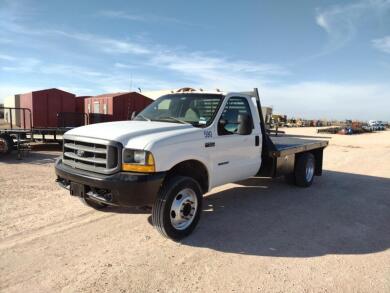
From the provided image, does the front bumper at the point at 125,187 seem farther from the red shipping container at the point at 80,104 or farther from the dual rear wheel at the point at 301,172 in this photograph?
the red shipping container at the point at 80,104

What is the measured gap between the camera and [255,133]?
237 inches

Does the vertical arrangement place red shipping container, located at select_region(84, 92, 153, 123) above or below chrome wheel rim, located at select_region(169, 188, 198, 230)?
above

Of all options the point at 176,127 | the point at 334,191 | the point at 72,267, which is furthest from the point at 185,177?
the point at 334,191

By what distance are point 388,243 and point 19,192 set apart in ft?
21.2

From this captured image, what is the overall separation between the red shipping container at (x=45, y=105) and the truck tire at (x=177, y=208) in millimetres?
14922

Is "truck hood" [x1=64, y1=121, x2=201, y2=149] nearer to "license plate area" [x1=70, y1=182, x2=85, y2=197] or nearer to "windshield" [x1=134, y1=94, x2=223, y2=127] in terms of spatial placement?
"windshield" [x1=134, y1=94, x2=223, y2=127]

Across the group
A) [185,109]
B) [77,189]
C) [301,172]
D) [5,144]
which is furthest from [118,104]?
[77,189]

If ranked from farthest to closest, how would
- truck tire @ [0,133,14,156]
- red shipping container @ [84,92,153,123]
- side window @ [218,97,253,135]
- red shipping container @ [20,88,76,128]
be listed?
red shipping container @ [84,92,153,123] → red shipping container @ [20,88,76,128] → truck tire @ [0,133,14,156] → side window @ [218,97,253,135]

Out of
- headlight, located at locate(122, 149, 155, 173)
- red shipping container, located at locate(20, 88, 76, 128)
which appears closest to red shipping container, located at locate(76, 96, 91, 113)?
red shipping container, located at locate(20, 88, 76, 128)

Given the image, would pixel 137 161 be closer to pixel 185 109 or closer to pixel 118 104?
pixel 185 109

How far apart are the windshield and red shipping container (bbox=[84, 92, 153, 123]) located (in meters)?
13.9

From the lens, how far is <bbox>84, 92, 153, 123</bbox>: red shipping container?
1959 centimetres

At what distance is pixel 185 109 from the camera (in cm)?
550

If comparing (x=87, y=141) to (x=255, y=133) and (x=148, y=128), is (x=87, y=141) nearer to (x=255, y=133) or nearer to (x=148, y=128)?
(x=148, y=128)
